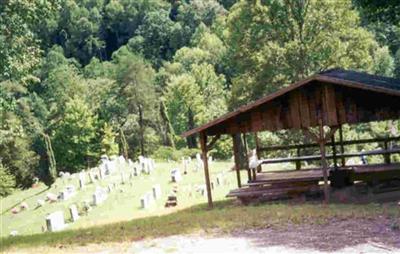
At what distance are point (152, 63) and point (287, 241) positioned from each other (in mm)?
104659

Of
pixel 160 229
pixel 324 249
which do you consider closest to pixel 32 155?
pixel 160 229

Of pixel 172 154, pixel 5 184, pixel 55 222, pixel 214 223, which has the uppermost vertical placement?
pixel 172 154

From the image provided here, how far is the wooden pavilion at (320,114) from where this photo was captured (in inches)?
713

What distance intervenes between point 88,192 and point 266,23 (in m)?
14.1

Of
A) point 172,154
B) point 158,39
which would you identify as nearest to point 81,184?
point 172,154

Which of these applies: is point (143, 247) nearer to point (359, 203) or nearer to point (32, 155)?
point (359, 203)

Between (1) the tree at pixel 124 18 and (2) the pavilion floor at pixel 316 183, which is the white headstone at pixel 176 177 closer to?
(2) the pavilion floor at pixel 316 183

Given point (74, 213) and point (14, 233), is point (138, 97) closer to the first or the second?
point (74, 213)

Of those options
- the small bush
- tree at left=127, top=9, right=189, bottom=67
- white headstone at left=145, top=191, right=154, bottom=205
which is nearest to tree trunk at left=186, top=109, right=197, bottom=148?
the small bush

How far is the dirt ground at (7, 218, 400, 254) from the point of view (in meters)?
11.2

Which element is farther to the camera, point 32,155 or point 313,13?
point 32,155

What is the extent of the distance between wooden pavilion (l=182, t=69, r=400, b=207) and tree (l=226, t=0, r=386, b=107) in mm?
11415

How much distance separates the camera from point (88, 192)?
1346 inches

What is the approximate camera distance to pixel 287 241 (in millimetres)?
12281
